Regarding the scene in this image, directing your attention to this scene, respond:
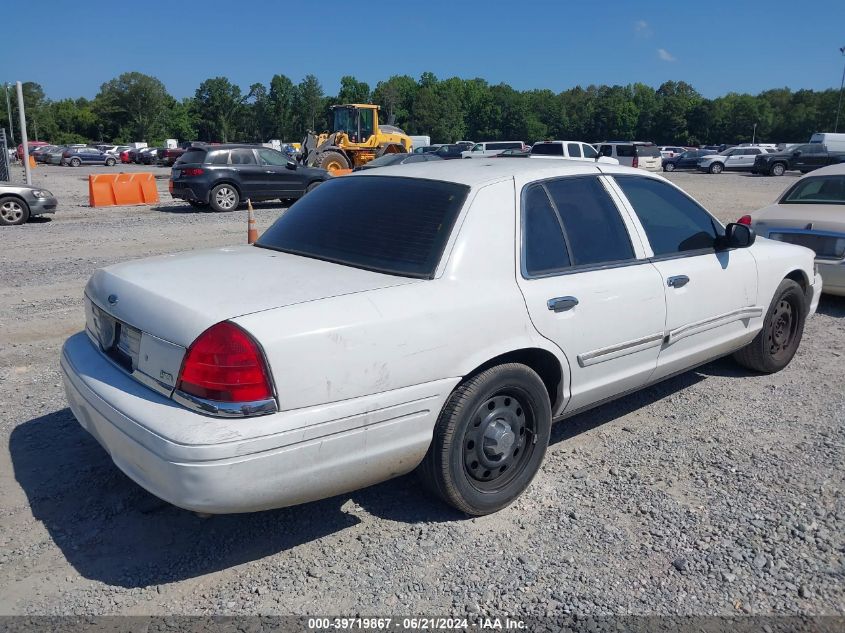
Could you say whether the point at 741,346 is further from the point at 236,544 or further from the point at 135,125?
the point at 135,125

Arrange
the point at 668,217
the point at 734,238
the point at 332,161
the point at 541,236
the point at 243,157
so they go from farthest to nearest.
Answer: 1. the point at 332,161
2. the point at 243,157
3. the point at 734,238
4. the point at 668,217
5. the point at 541,236

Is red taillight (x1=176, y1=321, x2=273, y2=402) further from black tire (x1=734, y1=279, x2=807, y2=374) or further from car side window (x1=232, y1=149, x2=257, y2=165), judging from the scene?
car side window (x1=232, y1=149, x2=257, y2=165)

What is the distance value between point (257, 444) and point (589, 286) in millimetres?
1972

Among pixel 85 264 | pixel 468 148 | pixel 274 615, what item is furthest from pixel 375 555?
pixel 468 148

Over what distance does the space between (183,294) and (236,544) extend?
1.18m

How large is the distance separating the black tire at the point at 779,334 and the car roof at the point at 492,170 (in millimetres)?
1711

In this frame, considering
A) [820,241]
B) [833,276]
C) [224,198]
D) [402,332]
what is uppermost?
[402,332]

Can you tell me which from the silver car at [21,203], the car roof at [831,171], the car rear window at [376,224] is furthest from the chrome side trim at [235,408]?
the silver car at [21,203]

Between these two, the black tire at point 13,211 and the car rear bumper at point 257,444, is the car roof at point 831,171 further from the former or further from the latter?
the black tire at point 13,211

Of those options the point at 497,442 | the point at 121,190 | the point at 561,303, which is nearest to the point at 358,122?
the point at 121,190

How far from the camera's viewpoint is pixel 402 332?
118 inches

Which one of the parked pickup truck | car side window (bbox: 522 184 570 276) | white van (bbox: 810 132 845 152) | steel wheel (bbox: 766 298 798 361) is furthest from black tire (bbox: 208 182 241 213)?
white van (bbox: 810 132 845 152)

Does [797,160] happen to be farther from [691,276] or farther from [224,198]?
[691,276]

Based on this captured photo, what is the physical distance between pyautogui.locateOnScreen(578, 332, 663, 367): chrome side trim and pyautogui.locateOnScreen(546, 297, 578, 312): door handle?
11.1 inches
